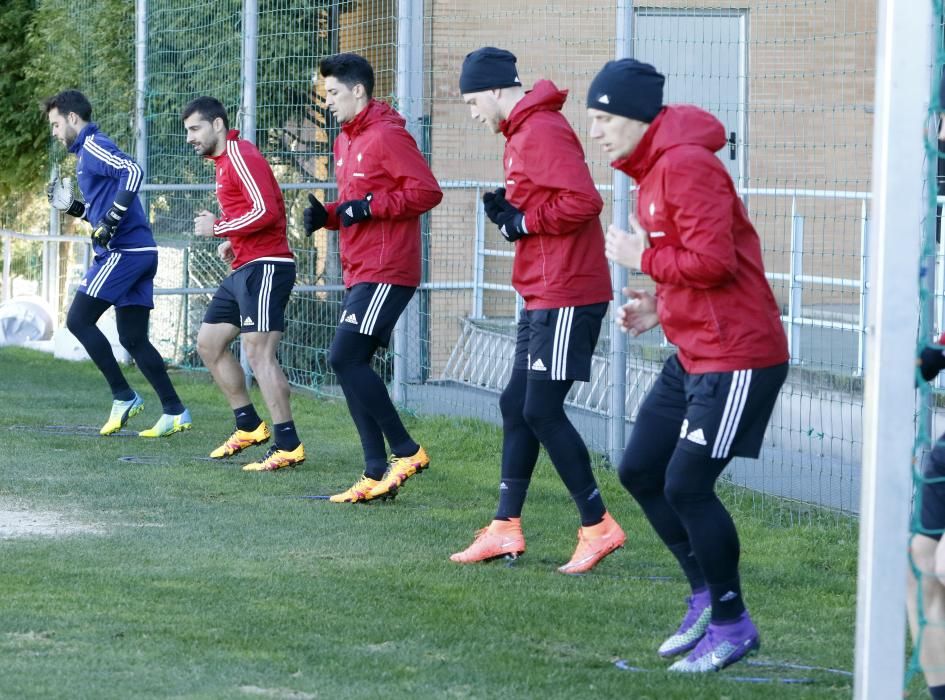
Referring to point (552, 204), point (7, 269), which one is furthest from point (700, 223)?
point (7, 269)

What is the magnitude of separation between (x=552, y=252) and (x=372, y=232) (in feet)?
5.42

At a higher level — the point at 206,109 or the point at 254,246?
the point at 206,109

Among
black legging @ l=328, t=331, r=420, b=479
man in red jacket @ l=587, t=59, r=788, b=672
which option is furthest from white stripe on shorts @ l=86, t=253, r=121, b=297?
man in red jacket @ l=587, t=59, r=788, b=672

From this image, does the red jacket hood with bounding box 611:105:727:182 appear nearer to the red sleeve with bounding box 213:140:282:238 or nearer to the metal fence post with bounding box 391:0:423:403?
the red sleeve with bounding box 213:140:282:238

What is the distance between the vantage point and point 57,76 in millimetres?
17578

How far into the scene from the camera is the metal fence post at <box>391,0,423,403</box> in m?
11.2

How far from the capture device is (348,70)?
8047 millimetres

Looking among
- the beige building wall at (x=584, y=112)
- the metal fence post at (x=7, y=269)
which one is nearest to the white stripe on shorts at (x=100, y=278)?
the beige building wall at (x=584, y=112)

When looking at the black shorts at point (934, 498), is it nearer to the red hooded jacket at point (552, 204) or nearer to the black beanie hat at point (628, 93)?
the black beanie hat at point (628, 93)

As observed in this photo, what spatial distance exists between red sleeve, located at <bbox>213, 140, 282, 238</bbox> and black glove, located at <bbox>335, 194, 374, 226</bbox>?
3.76 ft

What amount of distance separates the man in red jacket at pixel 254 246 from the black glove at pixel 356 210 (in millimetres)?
1155

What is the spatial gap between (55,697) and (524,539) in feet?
9.62

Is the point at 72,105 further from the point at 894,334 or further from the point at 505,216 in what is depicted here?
the point at 894,334

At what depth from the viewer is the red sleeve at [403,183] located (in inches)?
308
